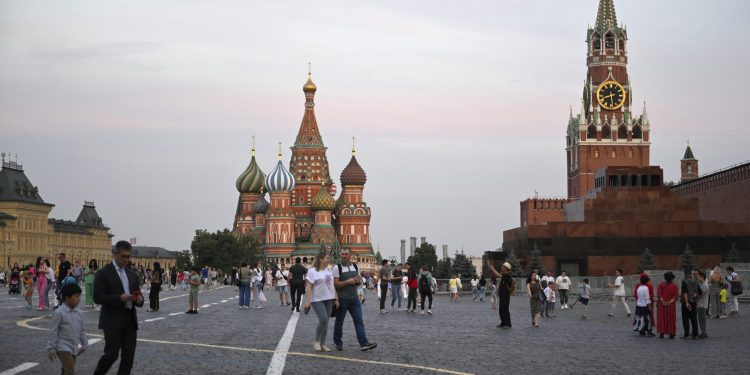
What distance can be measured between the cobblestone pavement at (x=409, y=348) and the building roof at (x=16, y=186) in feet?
405

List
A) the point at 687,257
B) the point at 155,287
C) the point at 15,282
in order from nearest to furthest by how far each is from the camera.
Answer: the point at 155,287 → the point at 15,282 → the point at 687,257

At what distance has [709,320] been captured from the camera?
29.4m

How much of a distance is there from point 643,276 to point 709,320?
7361 millimetres

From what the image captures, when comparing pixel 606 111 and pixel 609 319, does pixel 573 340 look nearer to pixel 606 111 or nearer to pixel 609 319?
pixel 609 319

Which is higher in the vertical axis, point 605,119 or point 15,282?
point 605,119

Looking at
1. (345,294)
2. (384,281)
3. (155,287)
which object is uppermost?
(384,281)

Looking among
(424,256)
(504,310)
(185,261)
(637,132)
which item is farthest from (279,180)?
(504,310)

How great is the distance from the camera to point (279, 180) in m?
159

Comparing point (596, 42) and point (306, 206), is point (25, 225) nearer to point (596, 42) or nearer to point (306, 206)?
point (306, 206)

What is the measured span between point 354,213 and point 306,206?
7.64 metres

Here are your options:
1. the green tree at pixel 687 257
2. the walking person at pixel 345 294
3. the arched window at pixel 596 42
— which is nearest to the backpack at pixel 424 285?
the walking person at pixel 345 294

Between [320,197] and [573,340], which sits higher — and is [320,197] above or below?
above

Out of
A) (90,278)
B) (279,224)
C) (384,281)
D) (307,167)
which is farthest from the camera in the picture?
(307,167)

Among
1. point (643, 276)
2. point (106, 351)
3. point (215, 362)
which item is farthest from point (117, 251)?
point (643, 276)
